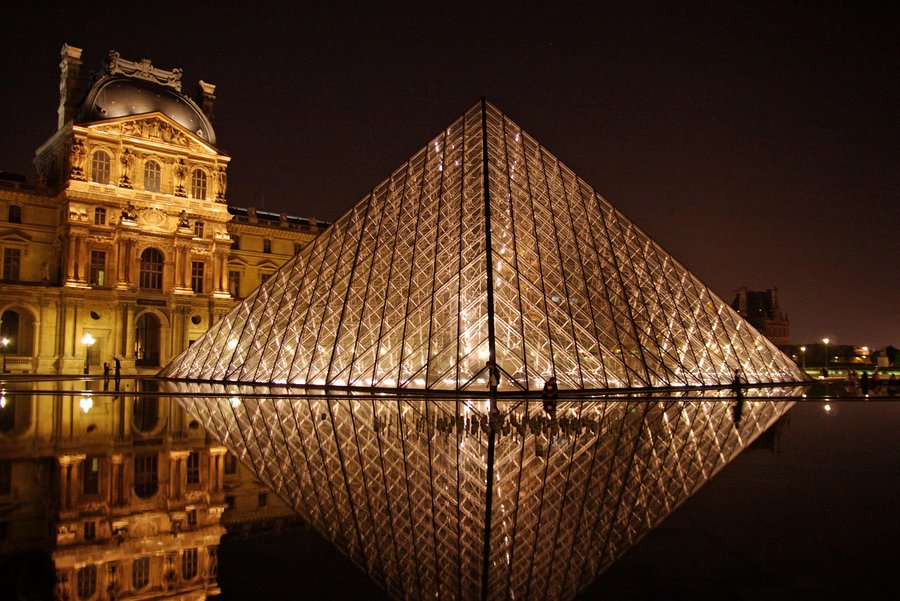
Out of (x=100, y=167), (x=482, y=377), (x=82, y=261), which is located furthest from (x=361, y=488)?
(x=100, y=167)

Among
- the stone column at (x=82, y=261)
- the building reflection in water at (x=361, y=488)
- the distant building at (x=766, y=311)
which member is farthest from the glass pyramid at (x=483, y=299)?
the distant building at (x=766, y=311)

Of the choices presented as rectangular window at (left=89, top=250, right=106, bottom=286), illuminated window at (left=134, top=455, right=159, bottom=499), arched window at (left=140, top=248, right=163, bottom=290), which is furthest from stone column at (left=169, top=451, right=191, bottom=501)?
arched window at (left=140, top=248, right=163, bottom=290)

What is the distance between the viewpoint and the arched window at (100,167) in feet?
149

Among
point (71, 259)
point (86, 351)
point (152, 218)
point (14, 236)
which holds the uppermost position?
point (152, 218)

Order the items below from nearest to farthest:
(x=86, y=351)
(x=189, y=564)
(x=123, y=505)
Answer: (x=189, y=564) → (x=123, y=505) → (x=86, y=351)

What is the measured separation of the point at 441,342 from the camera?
21.9 meters

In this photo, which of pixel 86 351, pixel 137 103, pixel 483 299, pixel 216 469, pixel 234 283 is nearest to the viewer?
pixel 216 469

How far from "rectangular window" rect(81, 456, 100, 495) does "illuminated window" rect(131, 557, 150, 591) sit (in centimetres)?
265

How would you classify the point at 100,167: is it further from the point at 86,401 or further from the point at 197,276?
the point at 86,401

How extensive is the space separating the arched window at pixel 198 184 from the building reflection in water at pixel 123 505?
39287 millimetres

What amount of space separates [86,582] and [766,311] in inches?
3894

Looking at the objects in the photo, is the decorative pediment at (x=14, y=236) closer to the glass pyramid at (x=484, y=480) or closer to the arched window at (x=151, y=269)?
the arched window at (x=151, y=269)

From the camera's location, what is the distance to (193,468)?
8773mm

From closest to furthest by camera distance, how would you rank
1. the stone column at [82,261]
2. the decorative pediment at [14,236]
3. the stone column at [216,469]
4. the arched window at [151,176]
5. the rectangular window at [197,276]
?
the stone column at [216,469] → the stone column at [82,261] → the decorative pediment at [14,236] → the arched window at [151,176] → the rectangular window at [197,276]
